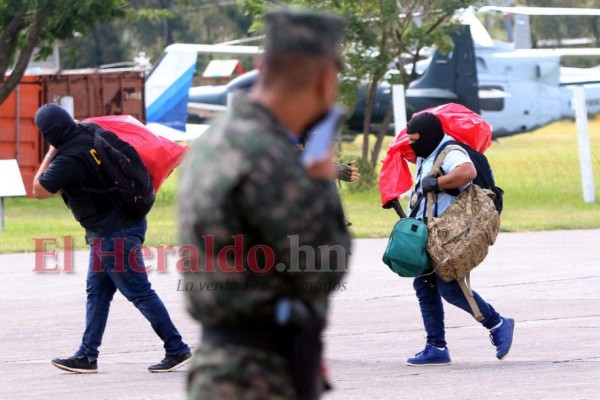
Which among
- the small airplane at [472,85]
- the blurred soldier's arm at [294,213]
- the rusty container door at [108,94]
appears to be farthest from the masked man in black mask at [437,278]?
the rusty container door at [108,94]

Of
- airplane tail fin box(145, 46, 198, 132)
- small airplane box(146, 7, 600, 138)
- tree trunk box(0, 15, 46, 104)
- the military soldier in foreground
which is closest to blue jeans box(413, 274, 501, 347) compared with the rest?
the military soldier in foreground

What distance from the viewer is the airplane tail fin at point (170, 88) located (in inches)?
1297

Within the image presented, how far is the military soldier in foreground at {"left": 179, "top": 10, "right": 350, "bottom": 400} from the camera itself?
3.10 m

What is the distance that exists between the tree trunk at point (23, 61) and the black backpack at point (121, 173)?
1656cm

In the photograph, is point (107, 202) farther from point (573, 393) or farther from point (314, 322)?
point (314, 322)

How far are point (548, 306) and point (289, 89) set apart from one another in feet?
26.5

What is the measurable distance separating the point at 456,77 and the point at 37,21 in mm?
12612

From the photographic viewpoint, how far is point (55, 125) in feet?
25.2

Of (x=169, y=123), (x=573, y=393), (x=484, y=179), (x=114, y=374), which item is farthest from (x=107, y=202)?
(x=169, y=123)

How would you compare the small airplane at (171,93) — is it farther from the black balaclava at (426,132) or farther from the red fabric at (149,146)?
the black balaclava at (426,132)

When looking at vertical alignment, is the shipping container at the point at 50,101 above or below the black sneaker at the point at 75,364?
below

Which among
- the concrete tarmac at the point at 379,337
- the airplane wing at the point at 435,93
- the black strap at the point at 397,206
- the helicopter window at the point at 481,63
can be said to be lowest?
the helicopter window at the point at 481,63

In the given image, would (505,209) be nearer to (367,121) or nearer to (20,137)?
(367,121)

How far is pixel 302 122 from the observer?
3.20 m
